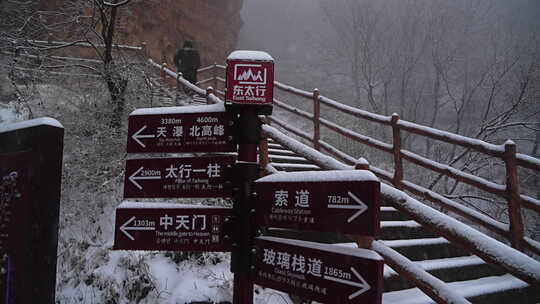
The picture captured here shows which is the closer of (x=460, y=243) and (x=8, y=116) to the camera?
(x=460, y=243)

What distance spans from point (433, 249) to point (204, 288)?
2.75 meters

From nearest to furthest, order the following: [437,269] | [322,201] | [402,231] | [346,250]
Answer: [346,250]
[322,201]
[437,269]
[402,231]

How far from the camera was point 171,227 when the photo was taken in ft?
7.16

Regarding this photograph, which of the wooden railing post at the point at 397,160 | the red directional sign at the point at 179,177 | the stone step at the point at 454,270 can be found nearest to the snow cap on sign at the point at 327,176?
the red directional sign at the point at 179,177

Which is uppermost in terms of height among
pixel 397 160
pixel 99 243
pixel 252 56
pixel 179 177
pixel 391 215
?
pixel 252 56

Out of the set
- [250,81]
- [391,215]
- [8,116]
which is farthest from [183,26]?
[250,81]

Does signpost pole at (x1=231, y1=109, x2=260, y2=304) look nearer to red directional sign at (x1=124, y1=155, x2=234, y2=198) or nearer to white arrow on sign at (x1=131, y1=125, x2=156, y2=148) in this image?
red directional sign at (x1=124, y1=155, x2=234, y2=198)

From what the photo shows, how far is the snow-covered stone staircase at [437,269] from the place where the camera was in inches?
129

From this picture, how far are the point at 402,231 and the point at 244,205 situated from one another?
9.68 feet

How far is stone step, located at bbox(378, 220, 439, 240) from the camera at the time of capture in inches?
164

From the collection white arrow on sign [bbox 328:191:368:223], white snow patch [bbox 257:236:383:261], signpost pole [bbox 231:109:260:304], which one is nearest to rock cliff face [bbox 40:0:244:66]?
signpost pole [bbox 231:109:260:304]

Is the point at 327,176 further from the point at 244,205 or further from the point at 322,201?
the point at 244,205

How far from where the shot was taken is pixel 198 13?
69.2ft

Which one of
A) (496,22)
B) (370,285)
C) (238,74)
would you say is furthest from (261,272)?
(496,22)
